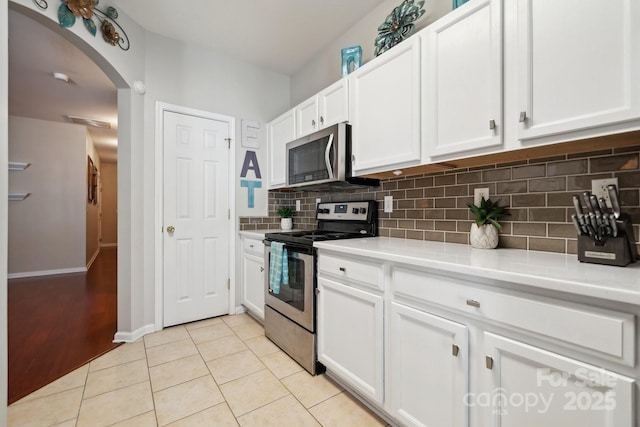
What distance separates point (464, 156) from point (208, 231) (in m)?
2.43

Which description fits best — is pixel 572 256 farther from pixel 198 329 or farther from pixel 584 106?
pixel 198 329

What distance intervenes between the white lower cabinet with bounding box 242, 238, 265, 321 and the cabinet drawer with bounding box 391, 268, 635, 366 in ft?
5.76

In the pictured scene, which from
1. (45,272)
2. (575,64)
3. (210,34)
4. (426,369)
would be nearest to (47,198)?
(45,272)

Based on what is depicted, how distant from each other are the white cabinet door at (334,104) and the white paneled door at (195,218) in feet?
4.00

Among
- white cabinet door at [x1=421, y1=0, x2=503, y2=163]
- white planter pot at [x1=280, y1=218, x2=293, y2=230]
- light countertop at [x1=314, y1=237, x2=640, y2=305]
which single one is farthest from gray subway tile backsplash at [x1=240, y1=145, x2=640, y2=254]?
white planter pot at [x1=280, y1=218, x2=293, y2=230]

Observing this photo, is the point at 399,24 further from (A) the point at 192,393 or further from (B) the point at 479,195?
(A) the point at 192,393

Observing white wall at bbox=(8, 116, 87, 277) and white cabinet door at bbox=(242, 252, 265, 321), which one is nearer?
white cabinet door at bbox=(242, 252, 265, 321)

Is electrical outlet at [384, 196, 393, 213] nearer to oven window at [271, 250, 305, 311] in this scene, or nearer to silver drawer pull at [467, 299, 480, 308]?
oven window at [271, 250, 305, 311]

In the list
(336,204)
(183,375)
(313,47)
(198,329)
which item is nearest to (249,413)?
(183,375)

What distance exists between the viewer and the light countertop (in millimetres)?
718

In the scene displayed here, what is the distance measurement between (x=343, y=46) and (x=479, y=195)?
193 centimetres

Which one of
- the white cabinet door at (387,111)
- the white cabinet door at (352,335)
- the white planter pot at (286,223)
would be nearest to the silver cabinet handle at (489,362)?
the white cabinet door at (352,335)

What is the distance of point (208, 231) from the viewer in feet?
9.29

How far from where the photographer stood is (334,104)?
84.6 inches
